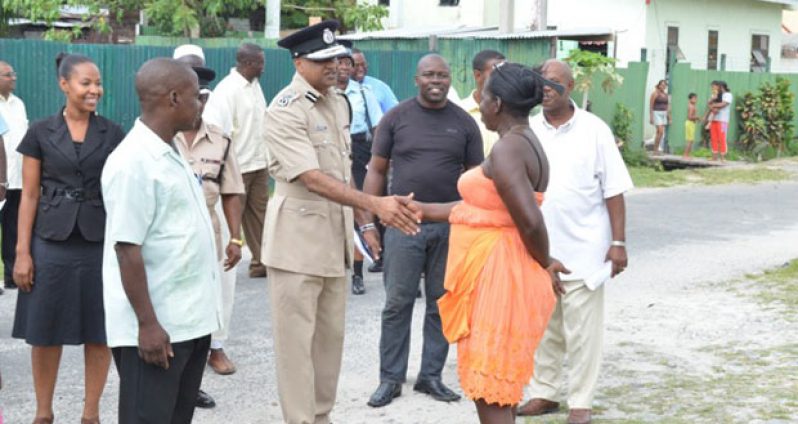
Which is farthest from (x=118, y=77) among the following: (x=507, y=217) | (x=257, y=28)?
(x=257, y=28)

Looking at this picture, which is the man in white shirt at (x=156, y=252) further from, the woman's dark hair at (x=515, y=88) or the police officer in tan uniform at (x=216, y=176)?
the police officer in tan uniform at (x=216, y=176)

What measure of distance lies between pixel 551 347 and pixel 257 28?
22.3m

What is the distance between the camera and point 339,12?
2578 centimetres

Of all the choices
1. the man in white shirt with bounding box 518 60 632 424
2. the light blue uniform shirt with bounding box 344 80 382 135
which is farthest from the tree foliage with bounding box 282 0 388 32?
the man in white shirt with bounding box 518 60 632 424

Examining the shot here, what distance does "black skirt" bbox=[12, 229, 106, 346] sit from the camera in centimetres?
578

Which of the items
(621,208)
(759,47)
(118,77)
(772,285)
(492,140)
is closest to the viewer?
(621,208)

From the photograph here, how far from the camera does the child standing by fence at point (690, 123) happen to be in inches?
971

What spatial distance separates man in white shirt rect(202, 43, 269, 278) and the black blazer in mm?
3605

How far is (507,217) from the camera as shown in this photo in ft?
16.9

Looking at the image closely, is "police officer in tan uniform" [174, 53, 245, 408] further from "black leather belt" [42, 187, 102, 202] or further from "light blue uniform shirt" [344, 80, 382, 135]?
"light blue uniform shirt" [344, 80, 382, 135]

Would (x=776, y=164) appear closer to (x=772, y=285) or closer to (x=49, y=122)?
(x=772, y=285)

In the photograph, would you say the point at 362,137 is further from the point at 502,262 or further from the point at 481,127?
the point at 502,262

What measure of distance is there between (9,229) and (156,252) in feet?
19.2

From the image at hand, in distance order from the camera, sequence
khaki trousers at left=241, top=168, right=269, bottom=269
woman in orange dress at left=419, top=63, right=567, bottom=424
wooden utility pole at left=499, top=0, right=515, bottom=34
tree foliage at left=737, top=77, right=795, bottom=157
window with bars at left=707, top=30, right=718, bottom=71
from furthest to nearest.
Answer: window with bars at left=707, top=30, right=718, bottom=71 → tree foliage at left=737, top=77, right=795, bottom=157 → wooden utility pole at left=499, top=0, right=515, bottom=34 → khaki trousers at left=241, top=168, right=269, bottom=269 → woman in orange dress at left=419, top=63, right=567, bottom=424
